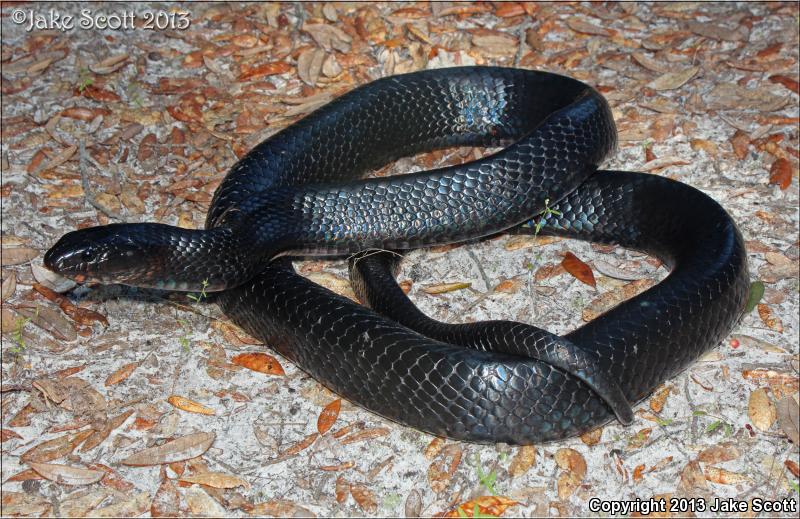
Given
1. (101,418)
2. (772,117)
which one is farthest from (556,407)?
(772,117)

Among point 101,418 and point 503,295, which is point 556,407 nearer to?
point 503,295

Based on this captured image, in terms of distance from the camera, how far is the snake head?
197 inches

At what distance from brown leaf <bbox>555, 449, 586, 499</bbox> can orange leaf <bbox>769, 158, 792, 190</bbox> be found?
3052mm

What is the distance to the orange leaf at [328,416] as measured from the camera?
5.01 m

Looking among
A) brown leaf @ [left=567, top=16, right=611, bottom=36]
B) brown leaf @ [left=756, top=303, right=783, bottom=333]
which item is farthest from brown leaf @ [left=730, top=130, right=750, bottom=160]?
brown leaf @ [left=567, top=16, right=611, bottom=36]

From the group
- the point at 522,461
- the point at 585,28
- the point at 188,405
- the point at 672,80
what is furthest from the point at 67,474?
the point at 585,28

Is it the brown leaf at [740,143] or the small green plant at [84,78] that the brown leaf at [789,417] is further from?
the small green plant at [84,78]

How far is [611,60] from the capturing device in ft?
26.2

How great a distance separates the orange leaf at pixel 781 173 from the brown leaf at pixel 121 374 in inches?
182

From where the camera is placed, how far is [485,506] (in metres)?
4.51

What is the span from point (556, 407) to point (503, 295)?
1376mm

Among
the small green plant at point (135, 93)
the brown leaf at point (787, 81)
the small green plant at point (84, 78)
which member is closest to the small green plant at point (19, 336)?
the small green plant at point (135, 93)

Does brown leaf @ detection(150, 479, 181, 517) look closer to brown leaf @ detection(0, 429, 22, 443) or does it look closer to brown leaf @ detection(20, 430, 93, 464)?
brown leaf @ detection(20, 430, 93, 464)

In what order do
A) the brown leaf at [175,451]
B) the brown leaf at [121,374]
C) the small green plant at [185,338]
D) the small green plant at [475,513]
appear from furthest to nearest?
the small green plant at [185,338], the brown leaf at [121,374], the brown leaf at [175,451], the small green plant at [475,513]
